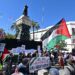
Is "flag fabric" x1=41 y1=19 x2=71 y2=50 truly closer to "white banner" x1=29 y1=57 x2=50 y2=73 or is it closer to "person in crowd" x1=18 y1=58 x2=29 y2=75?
"white banner" x1=29 y1=57 x2=50 y2=73

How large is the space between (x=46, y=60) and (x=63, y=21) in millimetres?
1550

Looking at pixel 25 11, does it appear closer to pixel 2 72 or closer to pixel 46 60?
pixel 2 72

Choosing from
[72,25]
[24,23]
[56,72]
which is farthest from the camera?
[72,25]

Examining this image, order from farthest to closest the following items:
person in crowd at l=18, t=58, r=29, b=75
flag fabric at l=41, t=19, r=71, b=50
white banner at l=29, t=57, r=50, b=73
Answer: person in crowd at l=18, t=58, r=29, b=75 → flag fabric at l=41, t=19, r=71, b=50 → white banner at l=29, t=57, r=50, b=73

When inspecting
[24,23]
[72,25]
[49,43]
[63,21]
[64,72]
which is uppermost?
[72,25]

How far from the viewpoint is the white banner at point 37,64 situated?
8867mm

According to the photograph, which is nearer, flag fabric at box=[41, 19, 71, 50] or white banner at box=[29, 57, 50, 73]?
white banner at box=[29, 57, 50, 73]

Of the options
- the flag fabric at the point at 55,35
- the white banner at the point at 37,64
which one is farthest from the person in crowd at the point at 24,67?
the flag fabric at the point at 55,35

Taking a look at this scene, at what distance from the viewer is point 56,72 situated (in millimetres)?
8391

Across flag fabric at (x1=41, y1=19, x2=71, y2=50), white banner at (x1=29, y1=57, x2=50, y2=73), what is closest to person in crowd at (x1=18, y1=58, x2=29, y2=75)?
white banner at (x1=29, y1=57, x2=50, y2=73)

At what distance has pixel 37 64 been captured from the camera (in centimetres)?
908

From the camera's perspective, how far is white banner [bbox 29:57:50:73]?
29.1 ft

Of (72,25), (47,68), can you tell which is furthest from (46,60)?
(72,25)

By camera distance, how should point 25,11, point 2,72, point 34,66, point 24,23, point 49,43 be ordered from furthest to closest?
point 25,11, point 24,23, point 2,72, point 49,43, point 34,66
